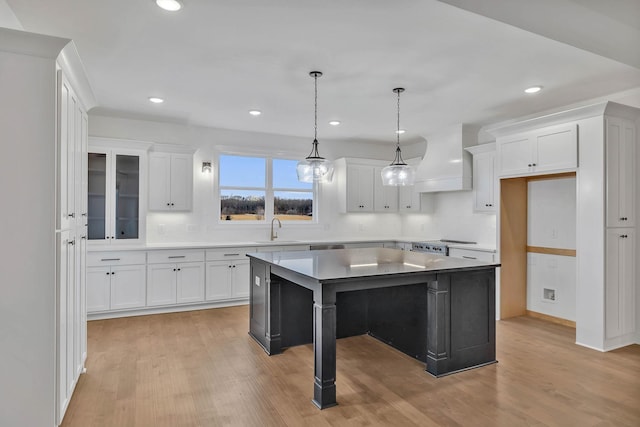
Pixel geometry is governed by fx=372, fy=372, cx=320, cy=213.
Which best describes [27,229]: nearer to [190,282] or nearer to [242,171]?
[190,282]

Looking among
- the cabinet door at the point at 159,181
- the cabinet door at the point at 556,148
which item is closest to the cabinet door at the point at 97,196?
the cabinet door at the point at 159,181

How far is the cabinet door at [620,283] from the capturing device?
3.77 meters

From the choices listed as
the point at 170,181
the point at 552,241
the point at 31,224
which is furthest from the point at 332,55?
the point at 552,241

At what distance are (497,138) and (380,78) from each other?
82.6 inches

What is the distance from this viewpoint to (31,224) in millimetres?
2033

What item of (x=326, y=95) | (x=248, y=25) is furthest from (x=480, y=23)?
(x=326, y=95)

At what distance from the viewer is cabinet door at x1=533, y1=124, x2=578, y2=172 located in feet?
13.0

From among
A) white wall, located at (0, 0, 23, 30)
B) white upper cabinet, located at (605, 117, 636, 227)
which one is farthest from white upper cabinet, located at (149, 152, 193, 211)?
white upper cabinet, located at (605, 117, 636, 227)

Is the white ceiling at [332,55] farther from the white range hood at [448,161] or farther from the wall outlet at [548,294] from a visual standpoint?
the wall outlet at [548,294]

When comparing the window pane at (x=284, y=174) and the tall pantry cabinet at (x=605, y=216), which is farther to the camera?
the window pane at (x=284, y=174)

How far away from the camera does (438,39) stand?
284 cm

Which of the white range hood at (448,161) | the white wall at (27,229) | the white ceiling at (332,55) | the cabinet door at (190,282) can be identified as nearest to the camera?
the white wall at (27,229)

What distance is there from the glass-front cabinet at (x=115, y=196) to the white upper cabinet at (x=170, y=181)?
192mm

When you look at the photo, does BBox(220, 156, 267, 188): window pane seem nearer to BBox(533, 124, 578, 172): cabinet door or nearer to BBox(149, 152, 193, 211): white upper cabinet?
BBox(149, 152, 193, 211): white upper cabinet
